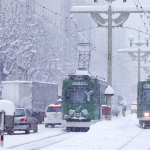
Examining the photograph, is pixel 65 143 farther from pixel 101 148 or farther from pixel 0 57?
pixel 0 57

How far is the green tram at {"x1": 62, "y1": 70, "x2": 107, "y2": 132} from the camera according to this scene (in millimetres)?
26688

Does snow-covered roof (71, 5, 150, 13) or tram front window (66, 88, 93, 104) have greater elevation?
snow-covered roof (71, 5, 150, 13)

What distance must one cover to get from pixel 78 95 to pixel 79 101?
1.24ft

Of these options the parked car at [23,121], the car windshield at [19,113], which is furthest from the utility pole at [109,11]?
the car windshield at [19,113]

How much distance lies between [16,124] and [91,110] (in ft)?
14.6

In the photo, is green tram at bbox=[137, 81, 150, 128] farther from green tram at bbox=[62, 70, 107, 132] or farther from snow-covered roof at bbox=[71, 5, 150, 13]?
snow-covered roof at bbox=[71, 5, 150, 13]

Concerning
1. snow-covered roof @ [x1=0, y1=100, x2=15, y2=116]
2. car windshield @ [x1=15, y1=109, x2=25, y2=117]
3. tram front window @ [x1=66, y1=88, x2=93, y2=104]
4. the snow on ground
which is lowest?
the snow on ground

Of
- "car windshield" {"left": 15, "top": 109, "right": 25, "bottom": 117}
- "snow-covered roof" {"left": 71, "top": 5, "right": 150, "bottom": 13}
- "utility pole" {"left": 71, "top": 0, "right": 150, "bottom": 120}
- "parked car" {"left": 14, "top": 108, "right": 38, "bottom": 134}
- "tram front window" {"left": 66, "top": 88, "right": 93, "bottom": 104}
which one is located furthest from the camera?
"snow-covered roof" {"left": 71, "top": 5, "right": 150, "bottom": 13}

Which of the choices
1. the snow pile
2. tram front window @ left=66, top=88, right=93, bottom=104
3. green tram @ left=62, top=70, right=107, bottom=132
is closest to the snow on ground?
the snow pile

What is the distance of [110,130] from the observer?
22359 mm

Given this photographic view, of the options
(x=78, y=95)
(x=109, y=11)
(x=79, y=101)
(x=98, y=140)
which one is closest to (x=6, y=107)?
(x=98, y=140)

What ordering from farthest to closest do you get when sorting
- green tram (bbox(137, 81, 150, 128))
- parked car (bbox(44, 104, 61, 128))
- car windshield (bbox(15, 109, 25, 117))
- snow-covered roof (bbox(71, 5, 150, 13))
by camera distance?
parked car (bbox(44, 104, 61, 128))
green tram (bbox(137, 81, 150, 128))
snow-covered roof (bbox(71, 5, 150, 13))
car windshield (bbox(15, 109, 25, 117))

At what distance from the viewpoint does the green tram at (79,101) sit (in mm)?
26688

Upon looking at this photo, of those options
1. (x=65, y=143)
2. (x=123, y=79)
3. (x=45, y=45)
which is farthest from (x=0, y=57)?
(x=123, y=79)
